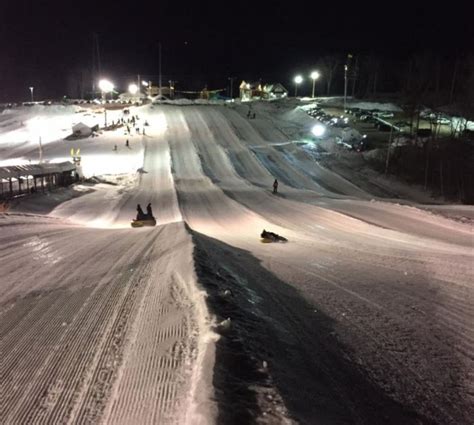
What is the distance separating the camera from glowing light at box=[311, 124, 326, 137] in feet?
209

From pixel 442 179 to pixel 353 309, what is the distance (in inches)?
1672

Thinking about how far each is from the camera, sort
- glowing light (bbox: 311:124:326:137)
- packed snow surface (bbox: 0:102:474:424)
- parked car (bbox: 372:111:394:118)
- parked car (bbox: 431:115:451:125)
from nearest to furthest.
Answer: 1. packed snow surface (bbox: 0:102:474:424)
2. glowing light (bbox: 311:124:326:137)
3. parked car (bbox: 431:115:451:125)
4. parked car (bbox: 372:111:394:118)

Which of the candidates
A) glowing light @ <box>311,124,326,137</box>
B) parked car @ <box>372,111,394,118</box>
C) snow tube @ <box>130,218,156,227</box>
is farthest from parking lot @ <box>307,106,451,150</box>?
snow tube @ <box>130,218,156,227</box>

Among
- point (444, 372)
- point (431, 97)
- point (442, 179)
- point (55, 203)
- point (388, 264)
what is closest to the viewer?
point (444, 372)

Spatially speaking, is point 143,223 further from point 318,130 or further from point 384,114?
point 384,114

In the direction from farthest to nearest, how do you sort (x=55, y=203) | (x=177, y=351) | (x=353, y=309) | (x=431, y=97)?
(x=431, y=97), (x=55, y=203), (x=353, y=309), (x=177, y=351)

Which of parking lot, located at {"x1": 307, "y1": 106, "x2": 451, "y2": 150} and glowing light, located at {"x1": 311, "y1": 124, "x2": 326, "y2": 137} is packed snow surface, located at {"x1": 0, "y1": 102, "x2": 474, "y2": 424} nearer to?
parking lot, located at {"x1": 307, "y1": 106, "x2": 451, "y2": 150}

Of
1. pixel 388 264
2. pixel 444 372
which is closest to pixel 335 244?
pixel 388 264

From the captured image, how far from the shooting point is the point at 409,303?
9695 millimetres

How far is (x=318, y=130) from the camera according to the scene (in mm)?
65062

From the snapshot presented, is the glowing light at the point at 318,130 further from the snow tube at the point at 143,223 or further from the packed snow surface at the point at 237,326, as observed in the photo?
the snow tube at the point at 143,223

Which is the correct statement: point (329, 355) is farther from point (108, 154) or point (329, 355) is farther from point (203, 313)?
point (108, 154)

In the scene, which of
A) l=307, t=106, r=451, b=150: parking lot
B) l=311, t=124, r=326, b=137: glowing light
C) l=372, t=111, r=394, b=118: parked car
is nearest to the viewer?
l=307, t=106, r=451, b=150: parking lot

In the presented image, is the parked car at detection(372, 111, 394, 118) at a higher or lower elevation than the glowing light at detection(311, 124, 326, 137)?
higher
